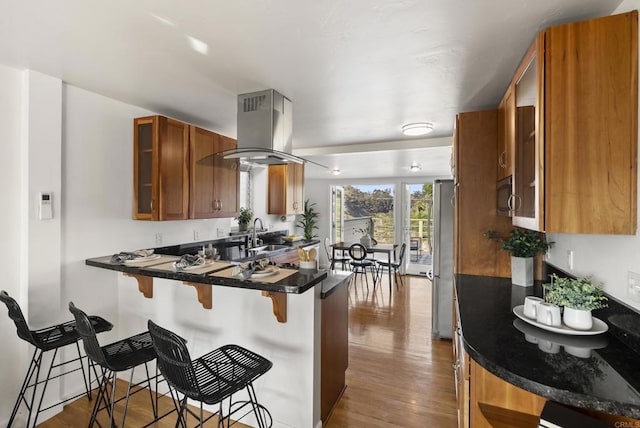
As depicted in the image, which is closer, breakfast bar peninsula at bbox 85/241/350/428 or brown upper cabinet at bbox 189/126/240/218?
breakfast bar peninsula at bbox 85/241/350/428

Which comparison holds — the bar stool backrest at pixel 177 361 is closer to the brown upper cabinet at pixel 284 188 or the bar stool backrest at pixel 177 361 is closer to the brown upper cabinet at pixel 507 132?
the brown upper cabinet at pixel 507 132

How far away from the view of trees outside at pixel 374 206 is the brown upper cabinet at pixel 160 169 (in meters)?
5.30

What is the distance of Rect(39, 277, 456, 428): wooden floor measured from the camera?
2156 mm

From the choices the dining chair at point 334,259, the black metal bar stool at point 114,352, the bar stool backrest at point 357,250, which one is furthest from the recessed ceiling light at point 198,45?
the dining chair at point 334,259

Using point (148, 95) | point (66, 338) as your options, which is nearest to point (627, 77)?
point (148, 95)

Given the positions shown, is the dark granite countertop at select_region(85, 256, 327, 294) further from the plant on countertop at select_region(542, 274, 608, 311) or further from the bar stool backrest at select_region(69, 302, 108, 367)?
the plant on countertop at select_region(542, 274, 608, 311)

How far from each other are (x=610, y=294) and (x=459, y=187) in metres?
1.32

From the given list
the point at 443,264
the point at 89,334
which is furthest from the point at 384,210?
the point at 89,334

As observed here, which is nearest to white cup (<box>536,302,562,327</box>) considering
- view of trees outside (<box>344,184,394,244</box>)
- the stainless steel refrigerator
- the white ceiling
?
the white ceiling

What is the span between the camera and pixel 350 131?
136 inches

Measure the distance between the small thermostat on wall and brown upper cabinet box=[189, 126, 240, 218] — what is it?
3.29 ft

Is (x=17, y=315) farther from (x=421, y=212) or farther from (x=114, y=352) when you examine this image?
(x=421, y=212)

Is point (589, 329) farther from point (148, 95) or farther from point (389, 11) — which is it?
point (148, 95)

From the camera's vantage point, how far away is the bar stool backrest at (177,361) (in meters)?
1.36
